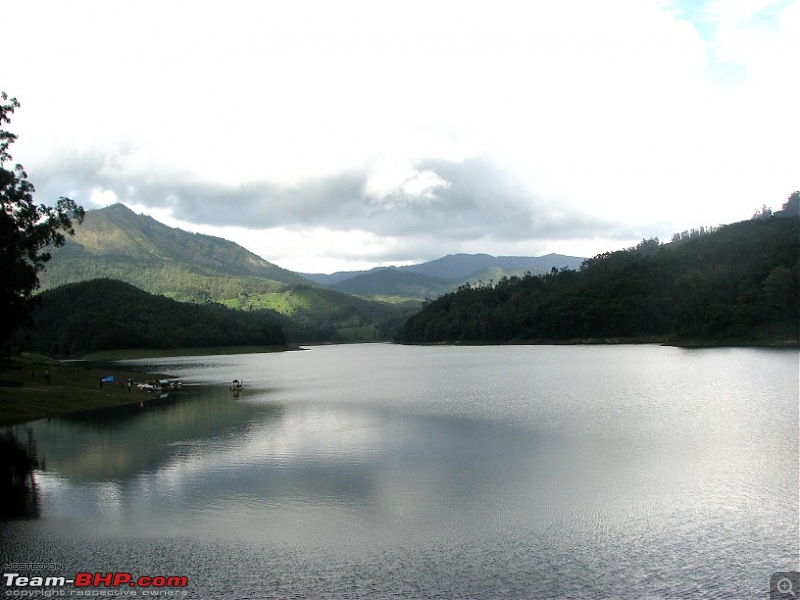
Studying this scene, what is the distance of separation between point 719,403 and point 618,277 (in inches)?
6289

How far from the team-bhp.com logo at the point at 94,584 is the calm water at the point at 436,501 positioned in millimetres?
532

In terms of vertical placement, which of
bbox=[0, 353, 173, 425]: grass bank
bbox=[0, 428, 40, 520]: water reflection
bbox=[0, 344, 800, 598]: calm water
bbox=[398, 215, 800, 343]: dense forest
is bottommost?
bbox=[0, 344, 800, 598]: calm water

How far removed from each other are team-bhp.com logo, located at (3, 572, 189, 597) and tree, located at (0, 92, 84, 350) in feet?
102

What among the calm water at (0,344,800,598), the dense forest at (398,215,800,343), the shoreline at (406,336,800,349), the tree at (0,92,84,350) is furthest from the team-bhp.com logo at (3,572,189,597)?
the dense forest at (398,215,800,343)

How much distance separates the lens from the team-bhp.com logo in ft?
51.1

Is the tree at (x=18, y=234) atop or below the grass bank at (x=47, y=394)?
atop

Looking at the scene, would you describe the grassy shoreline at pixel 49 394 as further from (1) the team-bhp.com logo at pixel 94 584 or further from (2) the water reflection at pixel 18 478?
(1) the team-bhp.com logo at pixel 94 584

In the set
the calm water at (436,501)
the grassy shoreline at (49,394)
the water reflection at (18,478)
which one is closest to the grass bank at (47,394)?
the grassy shoreline at (49,394)

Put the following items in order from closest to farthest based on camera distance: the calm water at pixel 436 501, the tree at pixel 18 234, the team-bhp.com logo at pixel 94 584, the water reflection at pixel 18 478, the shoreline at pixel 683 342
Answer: the team-bhp.com logo at pixel 94 584 → the calm water at pixel 436 501 → the water reflection at pixel 18 478 → the tree at pixel 18 234 → the shoreline at pixel 683 342

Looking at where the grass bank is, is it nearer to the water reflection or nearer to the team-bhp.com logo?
the water reflection

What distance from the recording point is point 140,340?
192 m

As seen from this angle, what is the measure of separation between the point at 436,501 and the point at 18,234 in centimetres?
3713

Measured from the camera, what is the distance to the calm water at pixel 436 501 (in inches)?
658

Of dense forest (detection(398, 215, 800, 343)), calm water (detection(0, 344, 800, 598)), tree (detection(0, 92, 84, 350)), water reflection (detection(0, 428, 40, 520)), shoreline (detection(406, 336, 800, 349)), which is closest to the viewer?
calm water (detection(0, 344, 800, 598))
